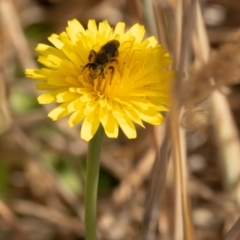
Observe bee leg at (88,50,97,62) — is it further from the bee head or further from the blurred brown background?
the blurred brown background

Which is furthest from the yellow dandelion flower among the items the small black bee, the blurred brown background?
the blurred brown background

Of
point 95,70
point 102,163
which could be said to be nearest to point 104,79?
point 95,70

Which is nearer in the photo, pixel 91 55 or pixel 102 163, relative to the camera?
pixel 91 55

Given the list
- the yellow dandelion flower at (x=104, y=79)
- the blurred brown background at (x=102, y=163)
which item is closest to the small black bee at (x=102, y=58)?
the yellow dandelion flower at (x=104, y=79)

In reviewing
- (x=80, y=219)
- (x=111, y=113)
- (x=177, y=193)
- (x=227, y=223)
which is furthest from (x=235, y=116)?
(x=111, y=113)

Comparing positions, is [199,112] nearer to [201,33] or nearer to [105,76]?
[105,76]

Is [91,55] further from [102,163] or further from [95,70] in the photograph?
[102,163]

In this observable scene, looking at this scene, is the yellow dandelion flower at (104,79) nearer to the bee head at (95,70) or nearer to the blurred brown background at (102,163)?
the bee head at (95,70)
